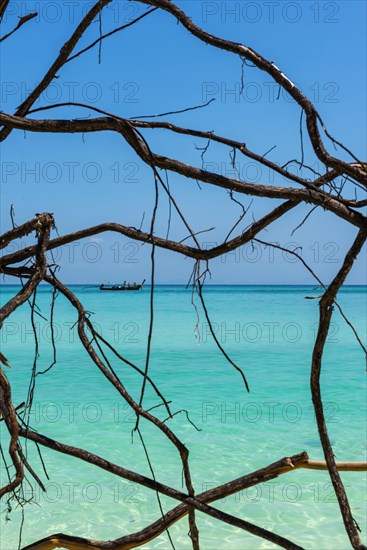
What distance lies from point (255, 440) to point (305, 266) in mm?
6747

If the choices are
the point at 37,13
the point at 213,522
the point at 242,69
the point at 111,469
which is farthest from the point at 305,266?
the point at 213,522

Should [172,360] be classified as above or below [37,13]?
below

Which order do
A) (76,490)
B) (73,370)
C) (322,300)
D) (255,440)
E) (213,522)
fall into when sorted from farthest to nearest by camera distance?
(73,370), (255,440), (76,490), (213,522), (322,300)

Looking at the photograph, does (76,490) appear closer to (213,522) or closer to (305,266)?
(213,522)

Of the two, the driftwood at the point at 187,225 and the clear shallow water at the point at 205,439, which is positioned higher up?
the driftwood at the point at 187,225

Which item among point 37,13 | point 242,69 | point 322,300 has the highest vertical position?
point 37,13

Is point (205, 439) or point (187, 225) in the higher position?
point (187, 225)

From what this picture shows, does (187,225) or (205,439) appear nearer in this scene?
(187,225)

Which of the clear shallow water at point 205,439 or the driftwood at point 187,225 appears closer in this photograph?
the driftwood at point 187,225

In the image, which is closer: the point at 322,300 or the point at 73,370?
the point at 322,300

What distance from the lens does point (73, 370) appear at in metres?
13.3

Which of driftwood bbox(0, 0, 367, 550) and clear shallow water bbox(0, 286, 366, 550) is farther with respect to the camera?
clear shallow water bbox(0, 286, 366, 550)

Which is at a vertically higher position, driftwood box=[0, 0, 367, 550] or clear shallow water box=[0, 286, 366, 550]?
driftwood box=[0, 0, 367, 550]

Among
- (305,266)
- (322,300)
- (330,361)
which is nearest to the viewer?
(322,300)
